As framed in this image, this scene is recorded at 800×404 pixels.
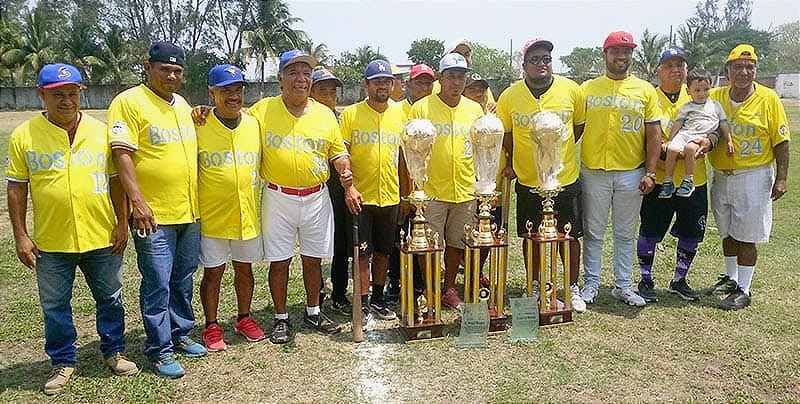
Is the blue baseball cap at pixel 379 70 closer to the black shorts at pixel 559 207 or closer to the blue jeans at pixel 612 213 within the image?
the black shorts at pixel 559 207

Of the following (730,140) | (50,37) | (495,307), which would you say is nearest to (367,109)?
(495,307)

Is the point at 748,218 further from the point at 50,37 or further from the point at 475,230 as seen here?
the point at 50,37

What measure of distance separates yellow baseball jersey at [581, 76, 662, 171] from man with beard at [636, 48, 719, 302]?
295mm

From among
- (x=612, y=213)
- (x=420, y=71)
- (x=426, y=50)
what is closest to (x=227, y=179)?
(x=420, y=71)

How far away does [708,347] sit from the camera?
425cm

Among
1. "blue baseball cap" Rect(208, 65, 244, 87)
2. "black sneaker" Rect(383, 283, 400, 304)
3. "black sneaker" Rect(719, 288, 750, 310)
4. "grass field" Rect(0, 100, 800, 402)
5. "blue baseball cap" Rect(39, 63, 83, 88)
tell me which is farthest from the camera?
"black sneaker" Rect(383, 283, 400, 304)

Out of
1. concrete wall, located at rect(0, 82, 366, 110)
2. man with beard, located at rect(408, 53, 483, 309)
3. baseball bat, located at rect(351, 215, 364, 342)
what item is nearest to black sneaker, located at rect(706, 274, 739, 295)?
man with beard, located at rect(408, 53, 483, 309)

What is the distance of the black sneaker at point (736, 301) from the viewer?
493cm

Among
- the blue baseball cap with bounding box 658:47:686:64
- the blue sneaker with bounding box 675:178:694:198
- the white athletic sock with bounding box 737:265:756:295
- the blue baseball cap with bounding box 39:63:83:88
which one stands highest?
the blue baseball cap with bounding box 658:47:686:64

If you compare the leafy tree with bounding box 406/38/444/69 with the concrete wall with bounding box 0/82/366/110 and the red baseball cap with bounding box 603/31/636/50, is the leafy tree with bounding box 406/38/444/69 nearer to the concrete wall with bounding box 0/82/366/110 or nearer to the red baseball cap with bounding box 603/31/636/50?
the concrete wall with bounding box 0/82/366/110

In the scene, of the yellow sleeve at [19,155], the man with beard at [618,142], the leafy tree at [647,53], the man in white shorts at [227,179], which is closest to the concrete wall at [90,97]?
the leafy tree at [647,53]

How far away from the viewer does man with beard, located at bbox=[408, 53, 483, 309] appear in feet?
14.7

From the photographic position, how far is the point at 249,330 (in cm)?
448

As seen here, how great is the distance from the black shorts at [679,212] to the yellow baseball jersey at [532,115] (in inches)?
35.0
